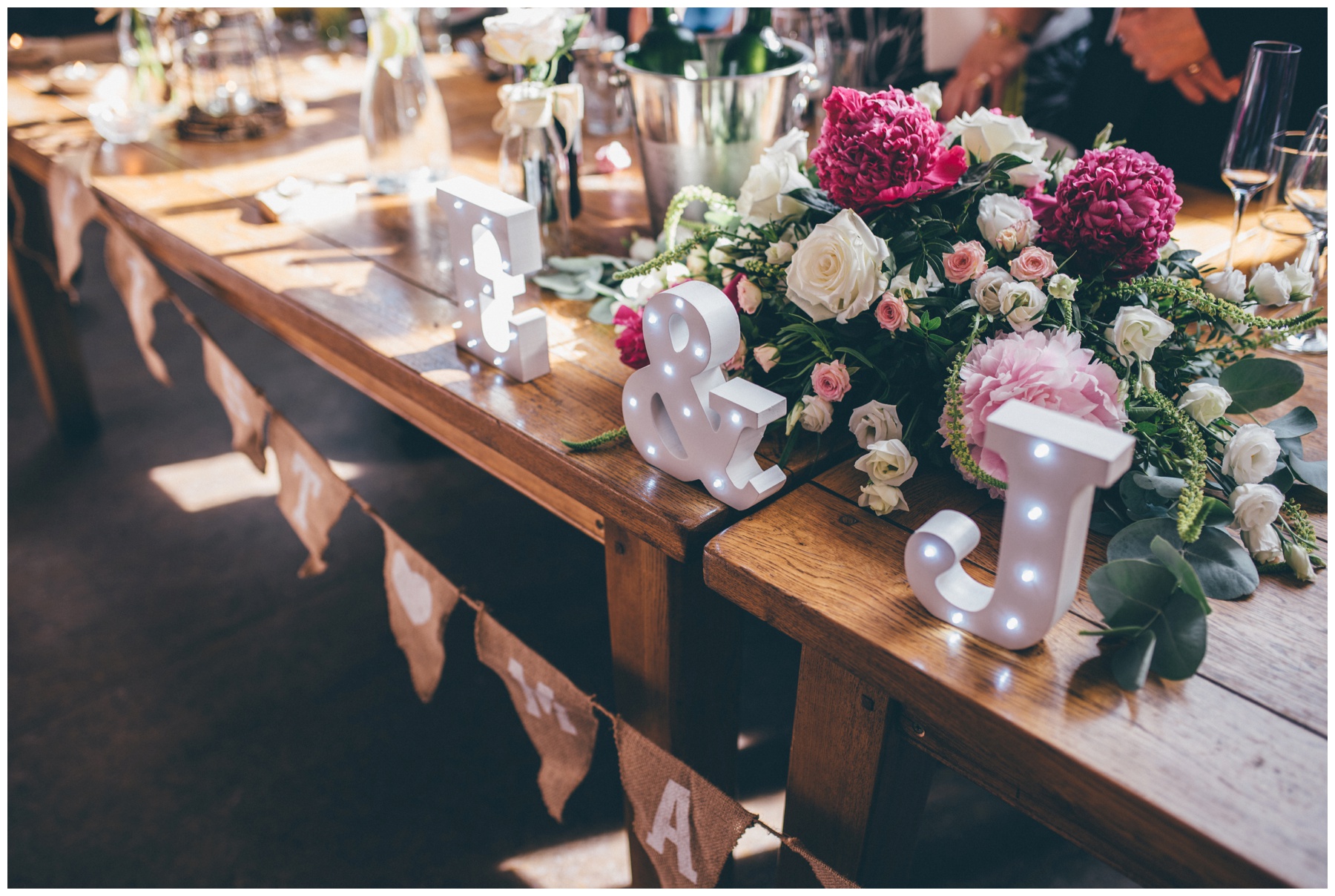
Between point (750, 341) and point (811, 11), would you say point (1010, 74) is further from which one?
point (750, 341)

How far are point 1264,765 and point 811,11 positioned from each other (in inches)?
59.3

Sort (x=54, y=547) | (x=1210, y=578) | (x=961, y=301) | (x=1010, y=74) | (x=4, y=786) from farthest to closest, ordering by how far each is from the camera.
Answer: (x=54, y=547)
(x=1010, y=74)
(x=4, y=786)
(x=961, y=301)
(x=1210, y=578)

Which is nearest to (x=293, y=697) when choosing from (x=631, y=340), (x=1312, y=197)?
(x=631, y=340)

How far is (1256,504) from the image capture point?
0.74 meters

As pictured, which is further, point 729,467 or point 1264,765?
point 729,467

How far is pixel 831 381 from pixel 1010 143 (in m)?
0.30

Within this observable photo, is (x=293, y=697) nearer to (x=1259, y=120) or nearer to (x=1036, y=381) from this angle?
(x=1036, y=381)

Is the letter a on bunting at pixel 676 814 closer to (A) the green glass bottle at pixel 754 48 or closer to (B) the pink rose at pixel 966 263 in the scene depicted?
(B) the pink rose at pixel 966 263

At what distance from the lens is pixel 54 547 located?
2.21m

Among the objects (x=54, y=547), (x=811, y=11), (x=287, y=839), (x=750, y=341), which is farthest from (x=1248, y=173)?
(x=54, y=547)

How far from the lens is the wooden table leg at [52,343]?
7.71 ft

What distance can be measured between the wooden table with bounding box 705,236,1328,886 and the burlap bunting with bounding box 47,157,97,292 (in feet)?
4.95

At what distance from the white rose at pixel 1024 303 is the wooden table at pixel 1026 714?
169 mm

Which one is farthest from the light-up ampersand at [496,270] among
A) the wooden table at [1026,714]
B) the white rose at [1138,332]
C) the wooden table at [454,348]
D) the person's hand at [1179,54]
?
the person's hand at [1179,54]
